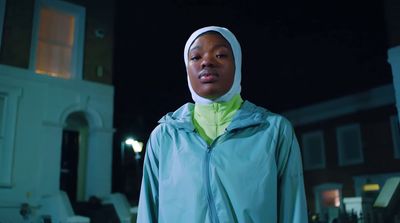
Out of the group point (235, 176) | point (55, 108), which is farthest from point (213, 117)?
point (55, 108)

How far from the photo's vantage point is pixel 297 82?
21422mm

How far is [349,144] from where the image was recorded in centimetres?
2000

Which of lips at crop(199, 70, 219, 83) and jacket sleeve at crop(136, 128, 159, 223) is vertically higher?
lips at crop(199, 70, 219, 83)

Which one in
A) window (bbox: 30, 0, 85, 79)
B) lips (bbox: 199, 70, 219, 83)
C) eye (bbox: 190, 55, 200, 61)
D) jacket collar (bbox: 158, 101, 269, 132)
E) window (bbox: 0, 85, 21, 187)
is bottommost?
jacket collar (bbox: 158, 101, 269, 132)

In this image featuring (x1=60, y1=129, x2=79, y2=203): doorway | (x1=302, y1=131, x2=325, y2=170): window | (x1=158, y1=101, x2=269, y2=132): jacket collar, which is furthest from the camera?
(x1=302, y1=131, x2=325, y2=170): window

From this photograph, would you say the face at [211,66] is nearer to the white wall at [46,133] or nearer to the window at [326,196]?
the white wall at [46,133]

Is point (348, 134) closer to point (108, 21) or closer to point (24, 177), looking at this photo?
point (108, 21)

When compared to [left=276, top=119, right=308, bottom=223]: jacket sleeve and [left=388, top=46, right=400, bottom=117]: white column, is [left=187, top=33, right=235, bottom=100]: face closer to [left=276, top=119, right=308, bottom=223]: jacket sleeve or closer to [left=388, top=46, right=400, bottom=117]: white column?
[left=276, top=119, right=308, bottom=223]: jacket sleeve

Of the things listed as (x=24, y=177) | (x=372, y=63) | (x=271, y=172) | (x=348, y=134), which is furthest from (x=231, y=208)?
(x=348, y=134)

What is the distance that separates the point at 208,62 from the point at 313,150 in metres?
20.5

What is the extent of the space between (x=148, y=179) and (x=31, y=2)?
12.2 m

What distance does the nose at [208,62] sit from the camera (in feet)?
7.64

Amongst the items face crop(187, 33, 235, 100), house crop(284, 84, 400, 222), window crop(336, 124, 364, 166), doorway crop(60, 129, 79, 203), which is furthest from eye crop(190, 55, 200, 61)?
window crop(336, 124, 364, 166)

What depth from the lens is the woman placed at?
205 cm
